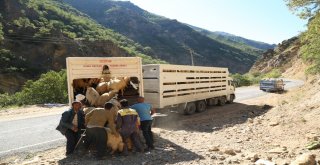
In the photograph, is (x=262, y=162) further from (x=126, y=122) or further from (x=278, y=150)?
(x=126, y=122)

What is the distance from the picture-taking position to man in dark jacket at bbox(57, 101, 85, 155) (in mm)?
9289

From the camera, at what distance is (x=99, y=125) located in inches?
354

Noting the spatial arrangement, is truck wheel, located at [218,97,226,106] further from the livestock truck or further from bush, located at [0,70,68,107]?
bush, located at [0,70,68,107]

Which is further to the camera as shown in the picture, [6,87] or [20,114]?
[6,87]

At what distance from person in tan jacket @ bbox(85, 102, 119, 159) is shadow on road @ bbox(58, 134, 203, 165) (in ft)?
1.09

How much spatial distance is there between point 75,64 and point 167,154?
13.9 feet

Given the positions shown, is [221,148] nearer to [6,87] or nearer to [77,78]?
[77,78]

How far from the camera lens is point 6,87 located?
47.3m

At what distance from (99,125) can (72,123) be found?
0.79 metres

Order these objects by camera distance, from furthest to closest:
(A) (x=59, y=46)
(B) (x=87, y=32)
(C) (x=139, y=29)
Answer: (C) (x=139, y=29), (B) (x=87, y=32), (A) (x=59, y=46)

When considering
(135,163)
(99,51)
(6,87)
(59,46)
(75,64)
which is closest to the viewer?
Answer: (135,163)

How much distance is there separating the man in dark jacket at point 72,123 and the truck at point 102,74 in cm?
170

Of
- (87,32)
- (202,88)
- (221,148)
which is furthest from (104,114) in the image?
(87,32)

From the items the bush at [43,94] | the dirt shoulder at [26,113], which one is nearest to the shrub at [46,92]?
the bush at [43,94]
